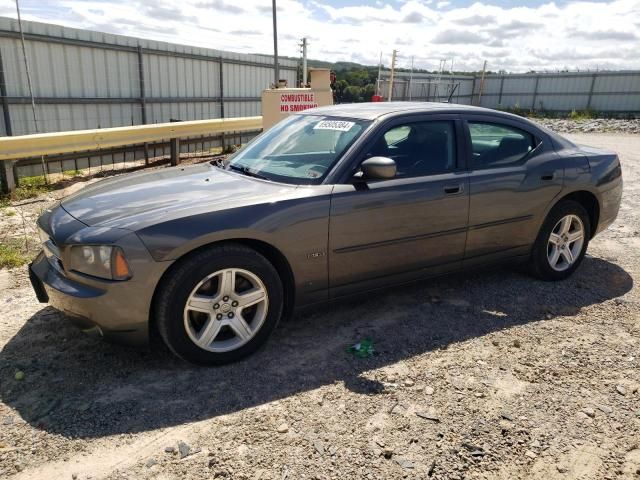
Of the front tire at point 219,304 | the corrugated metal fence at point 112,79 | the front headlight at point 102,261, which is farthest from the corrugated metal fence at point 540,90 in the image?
the front headlight at point 102,261

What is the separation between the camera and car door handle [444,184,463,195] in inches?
156

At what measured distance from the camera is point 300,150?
13.0ft

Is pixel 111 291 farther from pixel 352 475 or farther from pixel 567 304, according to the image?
pixel 567 304

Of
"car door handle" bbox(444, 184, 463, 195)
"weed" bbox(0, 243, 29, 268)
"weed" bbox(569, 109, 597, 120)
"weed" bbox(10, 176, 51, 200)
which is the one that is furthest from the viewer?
"weed" bbox(569, 109, 597, 120)

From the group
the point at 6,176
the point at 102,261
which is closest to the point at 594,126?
the point at 6,176

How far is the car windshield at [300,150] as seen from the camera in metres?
3.67

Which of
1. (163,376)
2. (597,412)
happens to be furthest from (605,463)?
(163,376)

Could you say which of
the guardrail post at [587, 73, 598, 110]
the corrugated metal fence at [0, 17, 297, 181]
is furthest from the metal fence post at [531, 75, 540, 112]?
the corrugated metal fence at [0, 17, 297, 181]

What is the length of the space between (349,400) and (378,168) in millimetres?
1539

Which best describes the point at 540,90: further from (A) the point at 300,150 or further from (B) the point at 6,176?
(A) the point at 300,150

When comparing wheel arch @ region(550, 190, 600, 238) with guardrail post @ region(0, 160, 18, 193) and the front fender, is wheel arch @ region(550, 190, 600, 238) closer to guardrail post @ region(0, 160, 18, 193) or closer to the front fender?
the front fender

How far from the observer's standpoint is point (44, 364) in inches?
126

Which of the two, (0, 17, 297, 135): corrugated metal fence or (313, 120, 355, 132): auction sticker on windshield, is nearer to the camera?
(313, 120, 355, 132): auction sticker on windshield

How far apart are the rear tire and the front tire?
2.65m
